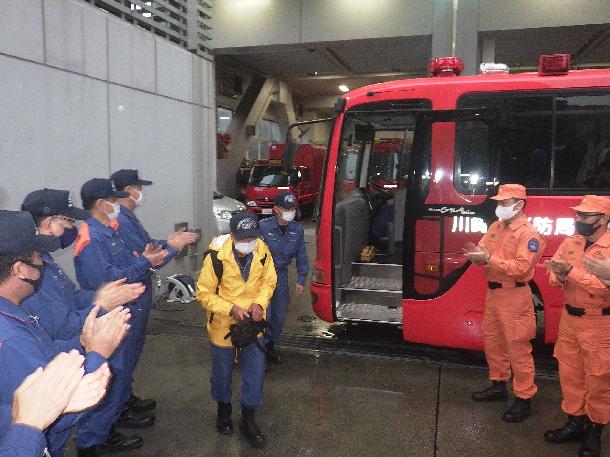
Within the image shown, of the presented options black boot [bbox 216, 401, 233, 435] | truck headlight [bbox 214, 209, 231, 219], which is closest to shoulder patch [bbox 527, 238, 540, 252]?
black boot [bbox 216, 401, 233, 435]

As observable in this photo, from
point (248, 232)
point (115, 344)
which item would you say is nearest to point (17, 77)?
point (248, 232)

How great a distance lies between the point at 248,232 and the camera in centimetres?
335

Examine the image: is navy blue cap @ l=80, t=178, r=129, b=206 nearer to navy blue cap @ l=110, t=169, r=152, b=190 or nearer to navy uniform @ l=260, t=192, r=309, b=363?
navy blue cap @ l=110, t=169, r=152, b=190

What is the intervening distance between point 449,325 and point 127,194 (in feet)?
10.6

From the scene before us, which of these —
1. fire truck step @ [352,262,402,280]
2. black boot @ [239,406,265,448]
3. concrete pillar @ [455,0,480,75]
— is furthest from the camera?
concrete pillar @ [455,0,480,75]

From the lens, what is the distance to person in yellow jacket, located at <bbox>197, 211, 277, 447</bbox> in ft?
11.1

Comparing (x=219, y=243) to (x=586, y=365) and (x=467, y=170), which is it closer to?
(x=467, y=170)

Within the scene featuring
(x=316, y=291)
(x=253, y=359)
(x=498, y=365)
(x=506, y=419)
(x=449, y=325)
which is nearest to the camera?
(x=253, y=359)

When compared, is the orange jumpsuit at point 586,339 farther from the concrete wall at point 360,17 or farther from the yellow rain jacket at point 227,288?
the concrete wall at point 360,17

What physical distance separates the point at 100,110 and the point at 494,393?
5.50 metres

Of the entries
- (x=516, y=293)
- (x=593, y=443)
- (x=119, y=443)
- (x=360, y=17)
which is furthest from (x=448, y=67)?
(x=360, y=17)

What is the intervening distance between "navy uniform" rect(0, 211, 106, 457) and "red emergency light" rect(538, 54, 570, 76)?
446 centimetres

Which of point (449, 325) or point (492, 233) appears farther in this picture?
point (449, 325)

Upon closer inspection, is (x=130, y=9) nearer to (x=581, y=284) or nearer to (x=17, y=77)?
(x=17, y=77)
